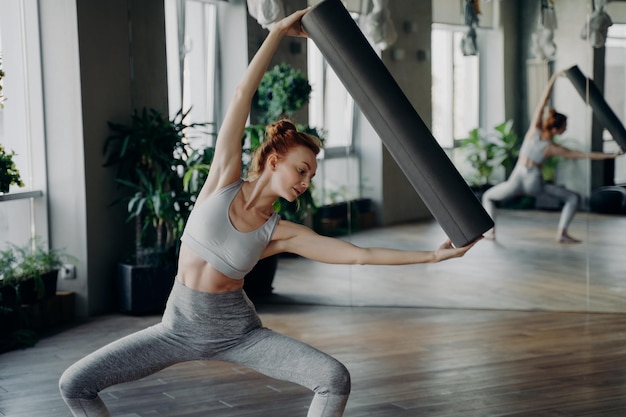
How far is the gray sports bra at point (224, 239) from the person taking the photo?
274 cm

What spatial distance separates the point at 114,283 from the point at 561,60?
3.13 meters

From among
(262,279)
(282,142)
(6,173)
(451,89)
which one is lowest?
(262,279)

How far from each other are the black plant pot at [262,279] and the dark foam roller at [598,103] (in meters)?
2.19

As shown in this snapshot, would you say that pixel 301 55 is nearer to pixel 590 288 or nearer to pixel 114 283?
pixel 114 283

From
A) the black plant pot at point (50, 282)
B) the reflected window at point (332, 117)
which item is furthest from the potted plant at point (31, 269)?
the reflected window at point (332, 117)

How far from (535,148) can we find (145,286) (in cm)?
256

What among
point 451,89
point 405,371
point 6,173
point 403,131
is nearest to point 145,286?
→ point 6,173

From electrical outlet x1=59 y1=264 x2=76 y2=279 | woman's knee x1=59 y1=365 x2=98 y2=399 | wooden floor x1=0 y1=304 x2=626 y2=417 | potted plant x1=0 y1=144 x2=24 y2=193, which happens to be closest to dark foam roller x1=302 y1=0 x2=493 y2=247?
woman's knee x1=59 y1=365 x2=98 y2=399

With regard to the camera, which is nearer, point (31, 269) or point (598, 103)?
point (31, 269)

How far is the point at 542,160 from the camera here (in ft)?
19.0

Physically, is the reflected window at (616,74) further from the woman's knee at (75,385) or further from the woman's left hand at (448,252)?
the woman's knee at (75,385)

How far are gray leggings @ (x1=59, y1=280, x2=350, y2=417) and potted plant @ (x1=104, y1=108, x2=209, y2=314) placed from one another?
2959mm

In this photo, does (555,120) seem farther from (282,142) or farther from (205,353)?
(205,353)

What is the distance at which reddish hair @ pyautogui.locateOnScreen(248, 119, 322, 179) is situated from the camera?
8.93 ft
